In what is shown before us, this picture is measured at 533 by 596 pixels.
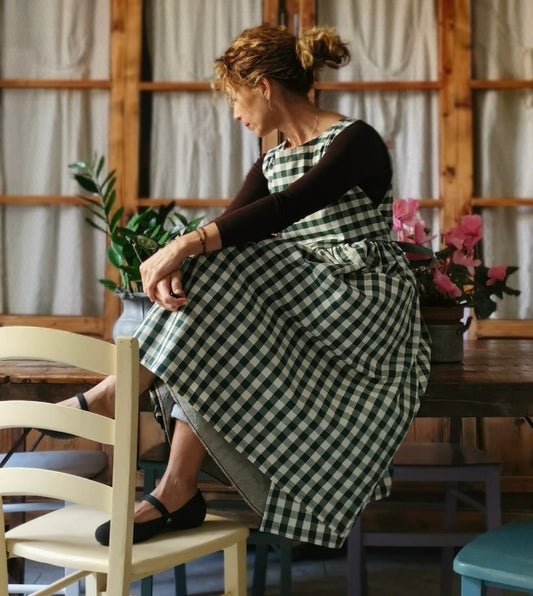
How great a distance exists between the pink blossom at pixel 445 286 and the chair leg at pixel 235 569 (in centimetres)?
72

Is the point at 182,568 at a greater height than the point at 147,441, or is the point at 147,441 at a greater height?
the point at 147,441

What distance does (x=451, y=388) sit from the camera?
67.9 inches

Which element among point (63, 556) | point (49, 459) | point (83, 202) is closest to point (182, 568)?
point (49, 459)

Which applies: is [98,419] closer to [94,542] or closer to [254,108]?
[94,542]

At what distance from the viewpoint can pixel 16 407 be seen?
58.2 inches

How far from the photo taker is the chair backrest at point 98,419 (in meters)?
1.39

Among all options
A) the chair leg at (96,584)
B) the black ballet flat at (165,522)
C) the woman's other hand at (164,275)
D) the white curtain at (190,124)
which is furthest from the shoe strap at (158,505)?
the white curtain at (190,124)

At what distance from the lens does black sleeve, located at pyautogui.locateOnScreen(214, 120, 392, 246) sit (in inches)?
68.5

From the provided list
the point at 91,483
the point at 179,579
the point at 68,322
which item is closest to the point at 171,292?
the point at 91,483

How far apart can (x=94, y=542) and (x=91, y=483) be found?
0.56 feet

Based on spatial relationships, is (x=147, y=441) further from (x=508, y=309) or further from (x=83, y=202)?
(x=508, y=309)

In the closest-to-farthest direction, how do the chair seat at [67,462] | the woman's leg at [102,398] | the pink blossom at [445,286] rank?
the woman's leg at [102,398] → the pink blossom at [445,286] → the chair seat at [67,462]

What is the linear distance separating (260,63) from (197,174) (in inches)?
51.0

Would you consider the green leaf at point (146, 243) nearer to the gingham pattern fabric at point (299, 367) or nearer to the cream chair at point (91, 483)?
the gingham pattern fabric at point (299, 367)
